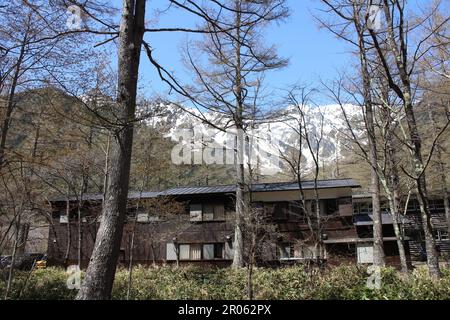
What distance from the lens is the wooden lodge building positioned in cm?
2125

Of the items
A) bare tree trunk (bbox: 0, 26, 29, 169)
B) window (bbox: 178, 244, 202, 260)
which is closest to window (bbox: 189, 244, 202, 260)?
window (bbox: 178, 244, 202, 260)

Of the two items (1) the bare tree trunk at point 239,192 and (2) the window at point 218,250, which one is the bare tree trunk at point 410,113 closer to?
(1) the bare tree trunk at point 239,192

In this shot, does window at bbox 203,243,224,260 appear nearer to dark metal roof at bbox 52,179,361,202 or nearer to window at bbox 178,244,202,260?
window at bbox 178,244,202,260

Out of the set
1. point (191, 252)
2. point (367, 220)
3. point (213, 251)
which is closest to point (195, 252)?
point (191, 252)

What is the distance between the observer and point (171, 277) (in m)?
15.2

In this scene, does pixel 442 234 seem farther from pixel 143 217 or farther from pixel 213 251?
pixel 143 217

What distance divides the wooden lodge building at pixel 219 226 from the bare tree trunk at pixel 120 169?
14.9 meters

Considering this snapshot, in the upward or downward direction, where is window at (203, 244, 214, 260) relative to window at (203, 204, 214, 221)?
downward

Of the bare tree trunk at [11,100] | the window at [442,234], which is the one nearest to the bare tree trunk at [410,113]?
the bare tree trunk at [11,100]

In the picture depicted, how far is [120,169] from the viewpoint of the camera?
18.7 ft

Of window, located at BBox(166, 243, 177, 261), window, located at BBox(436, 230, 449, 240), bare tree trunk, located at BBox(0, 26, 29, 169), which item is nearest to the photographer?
bare tree trunk, located at BBox(0, 26, 29, 169)

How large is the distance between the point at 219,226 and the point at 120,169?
18.0 metres

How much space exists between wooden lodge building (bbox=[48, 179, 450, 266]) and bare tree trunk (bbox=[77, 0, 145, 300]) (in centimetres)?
1492
